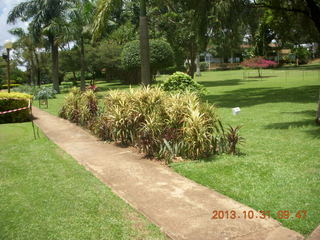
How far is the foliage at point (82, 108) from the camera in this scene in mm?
11938

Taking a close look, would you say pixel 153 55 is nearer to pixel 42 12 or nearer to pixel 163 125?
pixel 42 12

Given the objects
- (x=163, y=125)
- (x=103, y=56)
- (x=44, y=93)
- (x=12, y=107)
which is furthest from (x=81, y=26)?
(x=163, y=125)

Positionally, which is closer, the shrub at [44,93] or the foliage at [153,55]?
the shrub at [44,93]

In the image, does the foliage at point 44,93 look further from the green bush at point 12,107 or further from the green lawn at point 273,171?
the green lawn at point 273,171

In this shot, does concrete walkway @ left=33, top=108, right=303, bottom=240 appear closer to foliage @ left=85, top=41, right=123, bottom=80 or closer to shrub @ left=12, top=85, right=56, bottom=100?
shrub @ left=12, top=85, right=56, bottom=100

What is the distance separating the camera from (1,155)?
27.5ft

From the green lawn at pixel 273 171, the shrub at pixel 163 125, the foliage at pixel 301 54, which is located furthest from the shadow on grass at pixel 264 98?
the foliage at pixel 301 54

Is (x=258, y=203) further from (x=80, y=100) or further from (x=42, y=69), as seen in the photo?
(x=42, y=69)

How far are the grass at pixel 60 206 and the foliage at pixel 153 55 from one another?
2392cm

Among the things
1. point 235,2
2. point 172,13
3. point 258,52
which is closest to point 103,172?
point 235,2

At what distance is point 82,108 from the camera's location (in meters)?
12.2

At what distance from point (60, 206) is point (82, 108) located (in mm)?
7436

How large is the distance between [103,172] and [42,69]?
50.2 meters

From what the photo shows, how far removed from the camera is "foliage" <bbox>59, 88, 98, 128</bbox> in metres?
11.9
